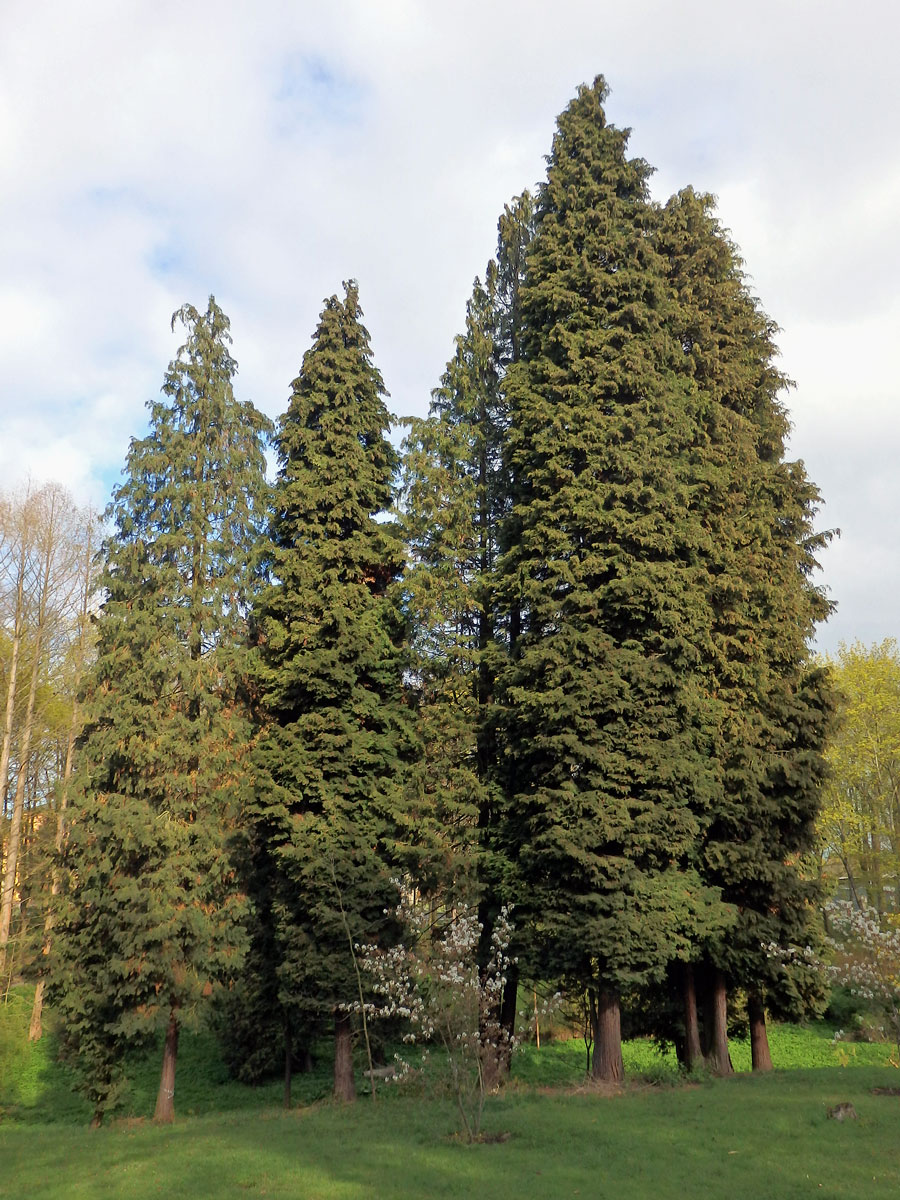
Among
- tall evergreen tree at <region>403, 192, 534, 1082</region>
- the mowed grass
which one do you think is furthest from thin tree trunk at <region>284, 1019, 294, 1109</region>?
tall evergreen tree at <region>403, 192, 534, 1082</region>

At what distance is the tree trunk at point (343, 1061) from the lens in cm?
1786

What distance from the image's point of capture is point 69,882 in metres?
18.6

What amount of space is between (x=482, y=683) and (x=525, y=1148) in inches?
376

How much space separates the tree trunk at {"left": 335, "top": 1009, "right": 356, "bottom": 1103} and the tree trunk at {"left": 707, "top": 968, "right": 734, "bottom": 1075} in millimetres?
7340

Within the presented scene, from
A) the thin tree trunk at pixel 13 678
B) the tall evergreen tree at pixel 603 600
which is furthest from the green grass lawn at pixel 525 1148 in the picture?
the thin tree trunk at pixel 13 678

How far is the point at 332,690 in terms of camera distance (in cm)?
1883

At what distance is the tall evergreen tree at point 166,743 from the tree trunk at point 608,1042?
23.1 ft

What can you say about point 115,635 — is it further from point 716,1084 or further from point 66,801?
point 716,1084

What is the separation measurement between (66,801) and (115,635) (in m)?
3.51

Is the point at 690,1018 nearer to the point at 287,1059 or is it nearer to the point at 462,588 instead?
the point at 287,1059

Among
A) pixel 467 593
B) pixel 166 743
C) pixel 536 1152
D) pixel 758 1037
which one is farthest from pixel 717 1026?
pixel 166 743

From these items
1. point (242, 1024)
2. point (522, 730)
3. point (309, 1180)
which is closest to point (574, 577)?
point (522, 730)

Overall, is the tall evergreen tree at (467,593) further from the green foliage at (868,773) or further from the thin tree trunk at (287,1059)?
the green foliage at (868,773)

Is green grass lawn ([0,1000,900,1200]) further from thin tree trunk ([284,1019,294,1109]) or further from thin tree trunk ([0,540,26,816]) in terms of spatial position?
thin tree trunk ([0,540,26,816])
